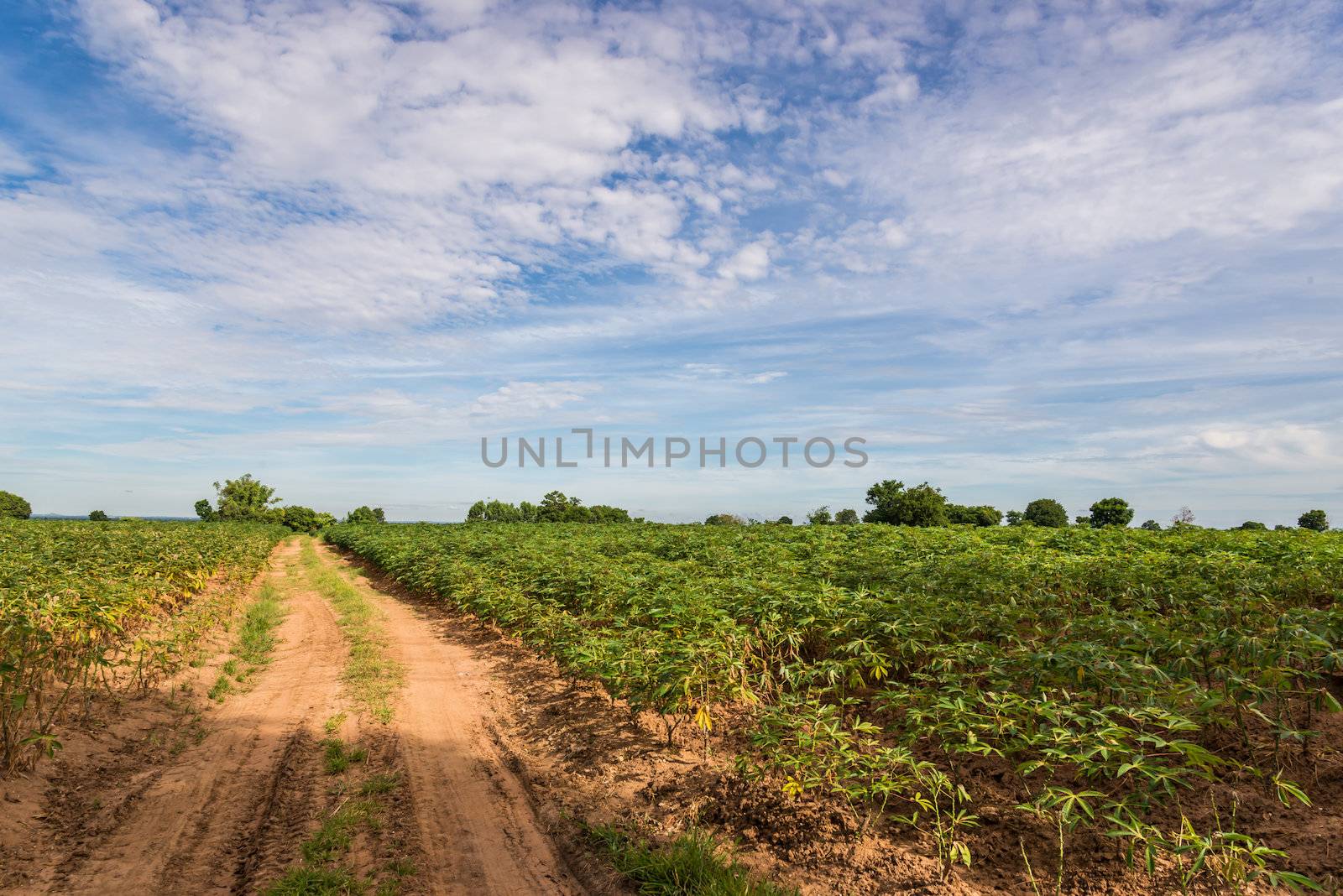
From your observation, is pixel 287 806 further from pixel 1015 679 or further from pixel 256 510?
pixel 256 510

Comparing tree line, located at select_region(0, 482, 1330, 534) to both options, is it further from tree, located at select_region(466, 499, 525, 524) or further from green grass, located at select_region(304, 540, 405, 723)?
green grass, located at select_region(304, 540, 405, 723)

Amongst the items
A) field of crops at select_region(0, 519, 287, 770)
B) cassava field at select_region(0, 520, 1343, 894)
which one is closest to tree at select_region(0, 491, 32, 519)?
field of crops at select_region(0, 519, 287, 770)

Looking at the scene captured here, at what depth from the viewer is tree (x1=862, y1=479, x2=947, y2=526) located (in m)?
28.2

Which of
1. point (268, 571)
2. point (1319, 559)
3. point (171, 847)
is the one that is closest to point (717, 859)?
point (171, 847)

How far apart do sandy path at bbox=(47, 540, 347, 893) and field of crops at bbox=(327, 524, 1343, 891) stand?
105 inches

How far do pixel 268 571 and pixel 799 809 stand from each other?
77.4 feet

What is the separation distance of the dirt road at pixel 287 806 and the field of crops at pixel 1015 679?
1.35 m

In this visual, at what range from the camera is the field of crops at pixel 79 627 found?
15.9 ft

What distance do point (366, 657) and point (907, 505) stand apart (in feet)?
83.7

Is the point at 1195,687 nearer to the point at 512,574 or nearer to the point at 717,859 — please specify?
the point at 717,859

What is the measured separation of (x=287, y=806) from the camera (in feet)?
14.6

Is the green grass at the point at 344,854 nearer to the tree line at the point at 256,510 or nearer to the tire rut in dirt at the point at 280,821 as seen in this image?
the tire rut in dirt at the point at 280,821

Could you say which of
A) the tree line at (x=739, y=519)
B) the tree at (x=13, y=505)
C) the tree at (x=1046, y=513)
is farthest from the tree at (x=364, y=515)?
the tree at (x=1046, y=513)

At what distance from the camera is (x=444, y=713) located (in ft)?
21.5
